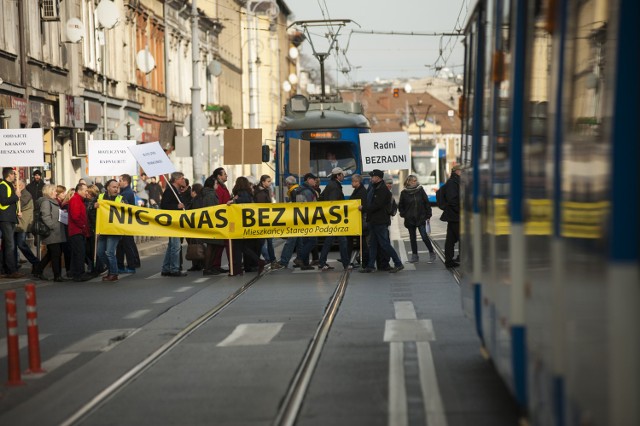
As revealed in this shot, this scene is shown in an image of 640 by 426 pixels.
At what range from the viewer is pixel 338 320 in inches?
608

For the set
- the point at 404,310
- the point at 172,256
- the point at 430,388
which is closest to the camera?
the point at 430,388

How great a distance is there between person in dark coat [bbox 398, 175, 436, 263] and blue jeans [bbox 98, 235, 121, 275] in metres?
5.31

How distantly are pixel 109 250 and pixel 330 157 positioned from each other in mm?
10340

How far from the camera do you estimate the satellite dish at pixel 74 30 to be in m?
37.7

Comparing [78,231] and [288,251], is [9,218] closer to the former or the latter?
[78,231]

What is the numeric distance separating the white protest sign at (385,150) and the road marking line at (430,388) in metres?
16.8

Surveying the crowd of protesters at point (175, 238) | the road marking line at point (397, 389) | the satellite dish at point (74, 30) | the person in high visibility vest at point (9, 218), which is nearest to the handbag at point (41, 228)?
the crowd of protesters at point (175, 238)

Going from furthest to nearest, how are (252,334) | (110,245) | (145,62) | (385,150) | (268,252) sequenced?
(145,62)
(385,150)
(268,252)
(110,245)
(252,334)

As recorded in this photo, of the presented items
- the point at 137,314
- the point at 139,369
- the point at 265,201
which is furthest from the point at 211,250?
the point at 139,369

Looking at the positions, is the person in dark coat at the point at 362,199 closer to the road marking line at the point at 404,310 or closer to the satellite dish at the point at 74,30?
the road marking line at the point at 404,310

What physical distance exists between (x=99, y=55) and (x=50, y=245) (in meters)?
23.8

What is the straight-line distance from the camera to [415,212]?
2602 cm

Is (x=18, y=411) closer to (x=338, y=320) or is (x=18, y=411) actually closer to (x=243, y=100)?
(x=338, y=320)

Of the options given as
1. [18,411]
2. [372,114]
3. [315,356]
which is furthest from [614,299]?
[372,114]
